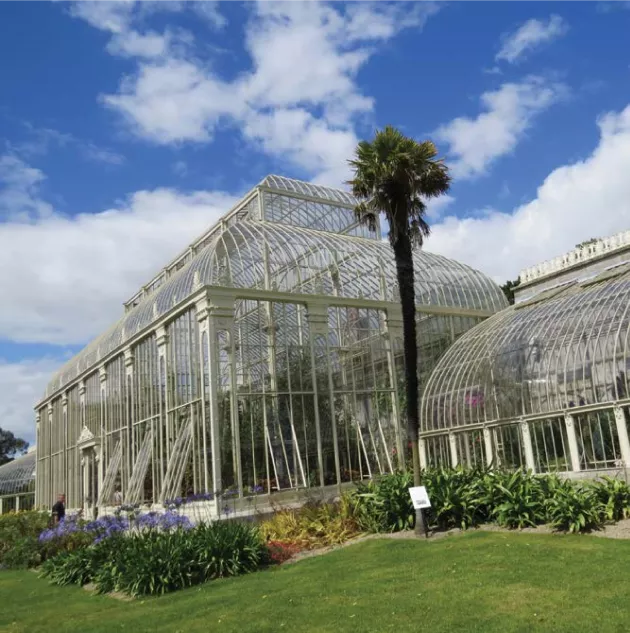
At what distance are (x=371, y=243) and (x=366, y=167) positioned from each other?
39.2 ft

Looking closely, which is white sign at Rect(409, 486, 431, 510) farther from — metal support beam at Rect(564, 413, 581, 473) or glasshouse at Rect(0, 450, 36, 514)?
glasshouse at Rect(0, 450, 36, 514)

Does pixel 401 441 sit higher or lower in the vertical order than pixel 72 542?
higher

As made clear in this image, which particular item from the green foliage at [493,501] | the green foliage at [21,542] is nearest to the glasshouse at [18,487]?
the green foliage at [21,542]

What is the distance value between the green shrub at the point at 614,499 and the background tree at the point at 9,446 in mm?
86386

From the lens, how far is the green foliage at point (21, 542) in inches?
718

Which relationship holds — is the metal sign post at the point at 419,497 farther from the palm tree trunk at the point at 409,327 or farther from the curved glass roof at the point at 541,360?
the curved glass roof at the point at 541,360

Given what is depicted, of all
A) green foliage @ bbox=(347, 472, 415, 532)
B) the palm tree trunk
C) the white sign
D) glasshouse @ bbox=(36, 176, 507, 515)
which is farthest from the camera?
glasshouse @ bbox=(36, 176, 507, 515)

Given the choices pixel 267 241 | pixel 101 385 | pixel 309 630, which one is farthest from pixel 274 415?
pixel 101 385

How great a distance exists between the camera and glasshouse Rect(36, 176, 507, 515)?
19.3 metres

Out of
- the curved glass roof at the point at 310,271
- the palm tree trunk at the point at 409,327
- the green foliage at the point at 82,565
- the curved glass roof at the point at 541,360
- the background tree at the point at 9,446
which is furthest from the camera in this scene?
the background tree at the point at 9,446

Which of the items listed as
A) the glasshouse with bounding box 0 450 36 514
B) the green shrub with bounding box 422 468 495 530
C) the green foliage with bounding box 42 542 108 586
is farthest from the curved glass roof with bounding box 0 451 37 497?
the green shrub with bounding box 422 468 495 530

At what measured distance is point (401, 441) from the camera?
22266 mm

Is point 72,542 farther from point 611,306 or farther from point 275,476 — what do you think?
point 611,306

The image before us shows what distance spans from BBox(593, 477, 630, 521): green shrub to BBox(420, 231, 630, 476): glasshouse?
3.11 metres
